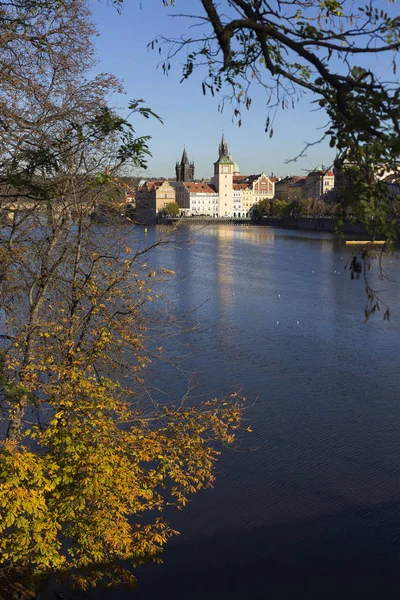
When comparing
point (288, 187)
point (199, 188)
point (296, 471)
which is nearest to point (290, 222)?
point (199, 188)

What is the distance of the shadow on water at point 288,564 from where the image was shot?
6191 mm

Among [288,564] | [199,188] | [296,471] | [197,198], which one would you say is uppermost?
[199,188]

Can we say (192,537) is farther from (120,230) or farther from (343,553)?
(120,230)

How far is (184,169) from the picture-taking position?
96.1 meters

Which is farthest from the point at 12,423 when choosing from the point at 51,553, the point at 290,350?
the point at 290,350

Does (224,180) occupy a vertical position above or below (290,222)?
above

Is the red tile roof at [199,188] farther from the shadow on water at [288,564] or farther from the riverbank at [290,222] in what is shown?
the shadow on water at [288,564]

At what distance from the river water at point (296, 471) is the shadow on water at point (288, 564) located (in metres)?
0.01

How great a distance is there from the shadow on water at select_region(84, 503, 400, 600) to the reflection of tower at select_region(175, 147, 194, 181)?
91.2 metres

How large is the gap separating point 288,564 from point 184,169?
91.9 metres

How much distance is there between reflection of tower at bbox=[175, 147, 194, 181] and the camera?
9606 cm

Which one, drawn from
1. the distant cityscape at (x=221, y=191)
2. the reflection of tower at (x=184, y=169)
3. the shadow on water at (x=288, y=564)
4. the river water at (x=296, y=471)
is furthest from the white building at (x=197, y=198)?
the shadow on water at (x=288, y=564)

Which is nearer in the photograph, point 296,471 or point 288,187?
point 296,471

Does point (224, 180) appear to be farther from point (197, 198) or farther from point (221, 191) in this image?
point (197, 198)
